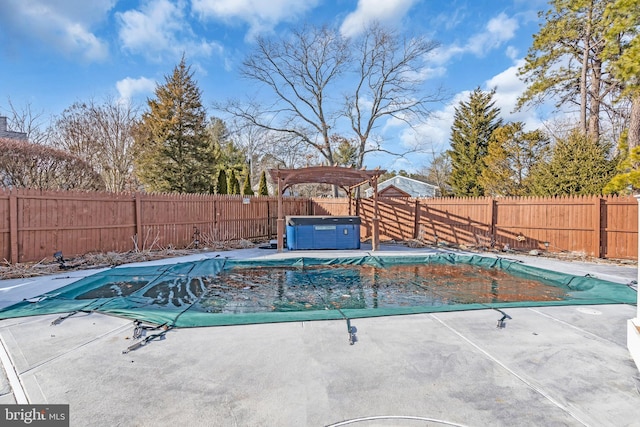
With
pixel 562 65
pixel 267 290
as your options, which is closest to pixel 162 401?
pixel 267 290

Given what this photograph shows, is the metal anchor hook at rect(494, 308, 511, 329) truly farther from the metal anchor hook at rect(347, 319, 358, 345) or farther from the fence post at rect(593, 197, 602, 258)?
the fence post at rect(593, 197, 602, 258)

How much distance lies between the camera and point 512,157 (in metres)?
16.2

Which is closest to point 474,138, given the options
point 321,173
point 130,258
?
point 321,173

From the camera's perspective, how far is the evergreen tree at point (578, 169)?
950 cm

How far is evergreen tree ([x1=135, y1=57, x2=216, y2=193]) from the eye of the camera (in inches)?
566

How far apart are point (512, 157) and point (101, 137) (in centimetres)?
1903

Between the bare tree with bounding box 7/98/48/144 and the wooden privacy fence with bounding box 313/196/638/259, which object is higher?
the bare tree with bounding box 7/98/48/144

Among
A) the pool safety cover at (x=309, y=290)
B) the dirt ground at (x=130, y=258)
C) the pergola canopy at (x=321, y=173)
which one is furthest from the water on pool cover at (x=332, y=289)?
the pergola canopy at (x=321, y=173)

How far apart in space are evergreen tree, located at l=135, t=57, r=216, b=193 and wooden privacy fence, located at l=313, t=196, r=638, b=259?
6995 millimetres

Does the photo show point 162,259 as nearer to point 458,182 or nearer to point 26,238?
point 26,238

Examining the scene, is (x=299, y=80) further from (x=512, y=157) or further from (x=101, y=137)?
(x=512, y=157)

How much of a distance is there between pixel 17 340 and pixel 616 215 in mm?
11388

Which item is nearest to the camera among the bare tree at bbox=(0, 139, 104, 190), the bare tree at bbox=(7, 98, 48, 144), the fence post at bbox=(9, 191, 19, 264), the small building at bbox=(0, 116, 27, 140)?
the fence post at bbox=(9, 191, 19, 264)

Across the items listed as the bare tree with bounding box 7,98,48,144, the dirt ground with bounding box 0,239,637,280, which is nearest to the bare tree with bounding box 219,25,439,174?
the bare tree with bounding box 7,98,48,144
